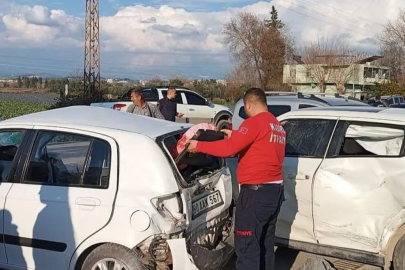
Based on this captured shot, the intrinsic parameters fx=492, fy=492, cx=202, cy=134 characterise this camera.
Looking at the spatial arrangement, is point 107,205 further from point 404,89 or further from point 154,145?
point 404,89

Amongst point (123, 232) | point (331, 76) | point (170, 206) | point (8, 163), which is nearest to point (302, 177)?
point (170, 206)

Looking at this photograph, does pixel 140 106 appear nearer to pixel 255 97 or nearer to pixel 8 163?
pixel 8 163

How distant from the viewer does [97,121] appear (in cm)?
439

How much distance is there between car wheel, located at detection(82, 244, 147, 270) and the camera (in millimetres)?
3842

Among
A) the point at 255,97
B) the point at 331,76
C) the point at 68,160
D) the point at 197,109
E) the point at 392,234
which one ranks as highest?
the point at 331,76

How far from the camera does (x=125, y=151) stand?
4051 millimetres

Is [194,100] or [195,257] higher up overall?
[194,100]

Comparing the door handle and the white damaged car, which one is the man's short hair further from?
the door handle

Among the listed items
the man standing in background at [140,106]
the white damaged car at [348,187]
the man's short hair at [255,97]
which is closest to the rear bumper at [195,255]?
the white damaged car at [348,187]

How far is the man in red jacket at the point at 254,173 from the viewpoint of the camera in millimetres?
4152

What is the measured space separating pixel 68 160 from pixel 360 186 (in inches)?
109

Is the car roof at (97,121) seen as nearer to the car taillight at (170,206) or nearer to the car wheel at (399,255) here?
the car taillight at (170,206)

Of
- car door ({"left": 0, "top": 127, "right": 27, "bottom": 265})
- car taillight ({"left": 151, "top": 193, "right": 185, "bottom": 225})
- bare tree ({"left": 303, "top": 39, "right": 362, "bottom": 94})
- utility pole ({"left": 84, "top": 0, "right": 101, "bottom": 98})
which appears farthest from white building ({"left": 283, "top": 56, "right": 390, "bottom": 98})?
car taillight ({"left": 151, "top": 193, "right": 185, "bottom": 225})

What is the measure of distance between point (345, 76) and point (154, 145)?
51004 mm
